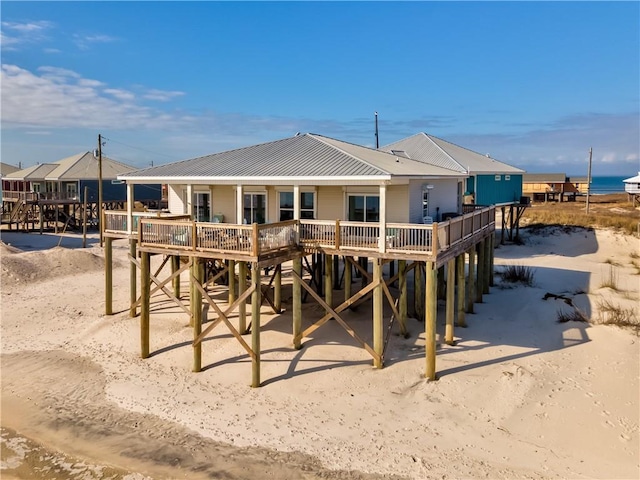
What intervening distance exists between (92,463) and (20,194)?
4665cm

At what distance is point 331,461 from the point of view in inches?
433

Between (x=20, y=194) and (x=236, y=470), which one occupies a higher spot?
(x=20, y=194)

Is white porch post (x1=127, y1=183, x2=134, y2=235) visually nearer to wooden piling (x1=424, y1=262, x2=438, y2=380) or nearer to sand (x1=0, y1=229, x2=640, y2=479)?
sand (x1=0, y1=229, x2=640, y2=479)

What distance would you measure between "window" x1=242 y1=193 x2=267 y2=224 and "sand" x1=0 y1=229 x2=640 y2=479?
11.5 feet

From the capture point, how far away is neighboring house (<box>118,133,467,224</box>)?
16.5 meters

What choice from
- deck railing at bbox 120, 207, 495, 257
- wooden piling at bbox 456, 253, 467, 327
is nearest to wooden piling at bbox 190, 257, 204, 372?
deck railing at bbox 120, 207, 495, 257

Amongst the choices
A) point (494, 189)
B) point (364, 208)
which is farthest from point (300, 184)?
point (494, 189)

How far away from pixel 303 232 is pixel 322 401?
5.19 m

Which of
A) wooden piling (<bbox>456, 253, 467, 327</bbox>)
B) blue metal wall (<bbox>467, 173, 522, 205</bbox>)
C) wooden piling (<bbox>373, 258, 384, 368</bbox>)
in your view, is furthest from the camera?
blue metal wall (<bbox>467, 173, 522, 205</bbox>)

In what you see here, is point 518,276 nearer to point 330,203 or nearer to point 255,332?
point 330,203

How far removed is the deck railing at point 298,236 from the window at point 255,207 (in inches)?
145

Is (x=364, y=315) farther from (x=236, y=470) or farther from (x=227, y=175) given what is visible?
(x=236, y=470)

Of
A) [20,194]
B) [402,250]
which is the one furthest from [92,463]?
[20,194]

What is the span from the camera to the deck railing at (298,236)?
47.8 feet
